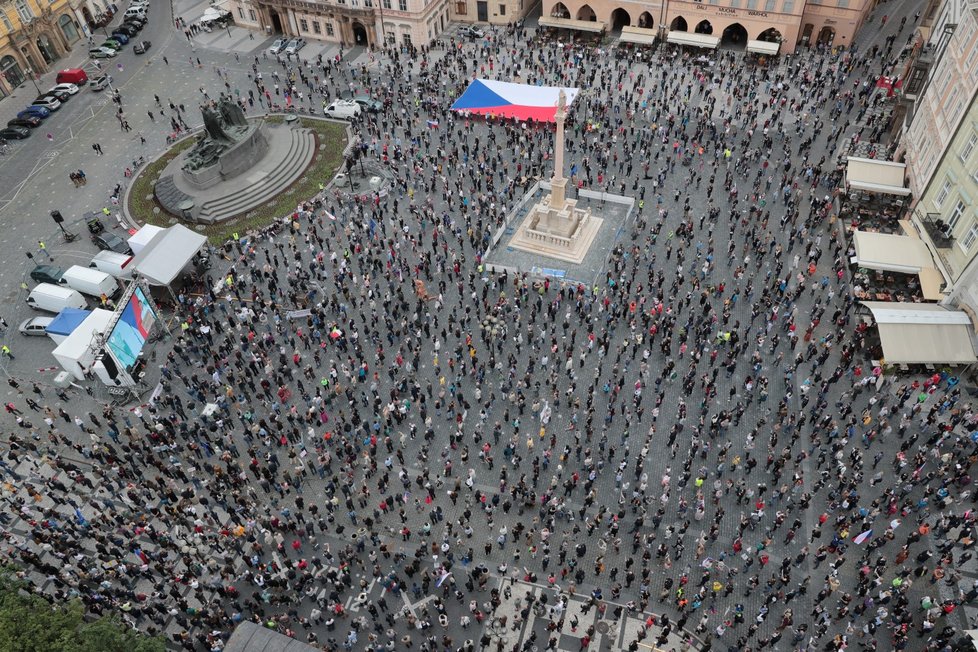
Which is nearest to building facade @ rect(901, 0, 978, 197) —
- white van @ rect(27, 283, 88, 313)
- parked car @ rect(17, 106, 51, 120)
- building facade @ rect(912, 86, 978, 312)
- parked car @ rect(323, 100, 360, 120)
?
building facade @ rect(912, 86, 978, 312)

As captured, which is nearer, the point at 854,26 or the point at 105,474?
the point at 105,474

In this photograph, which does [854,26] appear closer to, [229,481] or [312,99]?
[312,99]

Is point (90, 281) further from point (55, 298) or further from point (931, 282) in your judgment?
point (931, 282)

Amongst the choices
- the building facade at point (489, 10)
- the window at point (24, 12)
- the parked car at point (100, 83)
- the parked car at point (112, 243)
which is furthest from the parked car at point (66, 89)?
the building facade at point (489, 10)

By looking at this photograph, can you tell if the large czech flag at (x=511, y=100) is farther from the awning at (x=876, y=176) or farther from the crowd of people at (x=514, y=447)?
the awning at (x=876, y=176)

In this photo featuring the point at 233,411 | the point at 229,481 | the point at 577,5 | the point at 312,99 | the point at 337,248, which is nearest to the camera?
the point at 229,481

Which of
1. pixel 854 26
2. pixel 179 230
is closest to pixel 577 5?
pixel 854 26

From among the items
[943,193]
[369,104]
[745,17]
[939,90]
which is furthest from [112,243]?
[745,17]
